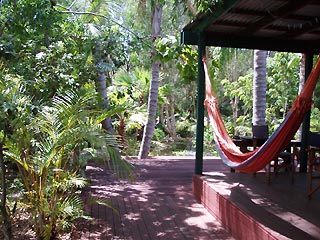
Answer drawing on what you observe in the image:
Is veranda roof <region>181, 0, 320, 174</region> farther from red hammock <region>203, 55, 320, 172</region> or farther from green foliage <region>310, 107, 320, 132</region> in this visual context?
green foliage <region>310, 107, 320, 132</region>

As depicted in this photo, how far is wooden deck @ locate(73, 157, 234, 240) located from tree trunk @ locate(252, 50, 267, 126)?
1.19 meters

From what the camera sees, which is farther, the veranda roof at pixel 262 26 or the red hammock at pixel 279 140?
the veranda roof at pixel 262 26

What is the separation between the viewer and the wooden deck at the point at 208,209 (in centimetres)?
261

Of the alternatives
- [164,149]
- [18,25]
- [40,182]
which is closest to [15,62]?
[18,25]

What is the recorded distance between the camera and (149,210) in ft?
11.5

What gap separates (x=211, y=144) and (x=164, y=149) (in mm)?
1498

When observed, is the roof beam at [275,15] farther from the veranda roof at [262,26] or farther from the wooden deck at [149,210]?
the wooden deck at [149,210]

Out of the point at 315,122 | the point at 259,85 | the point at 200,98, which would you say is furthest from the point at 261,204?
the point at 315,122

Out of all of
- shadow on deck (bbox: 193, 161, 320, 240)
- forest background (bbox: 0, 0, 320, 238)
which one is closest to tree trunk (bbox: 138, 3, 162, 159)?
forest background (bbox: 0, 0, 320, 238)

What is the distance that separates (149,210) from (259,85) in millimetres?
2987

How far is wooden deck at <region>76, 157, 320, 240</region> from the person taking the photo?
8.55ft

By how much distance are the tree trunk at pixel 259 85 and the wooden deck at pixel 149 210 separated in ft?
3.91

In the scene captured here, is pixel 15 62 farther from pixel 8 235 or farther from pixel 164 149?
pixel 164 149

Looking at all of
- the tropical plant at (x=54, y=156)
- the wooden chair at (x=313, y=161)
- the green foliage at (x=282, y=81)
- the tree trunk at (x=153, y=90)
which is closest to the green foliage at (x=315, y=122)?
the green foliage at (x=282, y=81)
